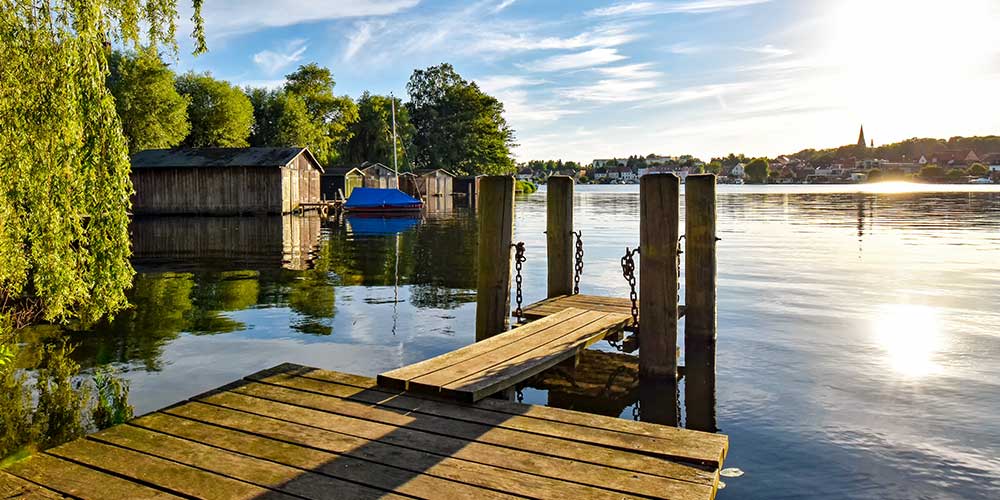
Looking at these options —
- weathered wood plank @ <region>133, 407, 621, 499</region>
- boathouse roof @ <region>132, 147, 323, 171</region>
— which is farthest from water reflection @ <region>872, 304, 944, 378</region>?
boathouse roof @ <region>132, 147, 323, 171</region>

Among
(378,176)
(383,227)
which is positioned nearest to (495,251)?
(383,227)

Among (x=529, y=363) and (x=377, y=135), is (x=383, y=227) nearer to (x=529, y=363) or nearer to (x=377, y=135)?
(x=529, y=363)

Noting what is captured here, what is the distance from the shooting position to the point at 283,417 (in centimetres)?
638

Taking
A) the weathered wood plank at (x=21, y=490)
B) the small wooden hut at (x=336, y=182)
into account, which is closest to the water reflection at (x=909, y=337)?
the weathered wood plank at (x=21, y=490)

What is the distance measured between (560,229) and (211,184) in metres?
43.9

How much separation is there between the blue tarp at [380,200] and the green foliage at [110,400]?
43.4 m

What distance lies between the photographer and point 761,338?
1275 centimetres

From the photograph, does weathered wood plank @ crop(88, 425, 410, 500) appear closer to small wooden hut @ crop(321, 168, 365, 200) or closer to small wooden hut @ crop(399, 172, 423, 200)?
small wooden hut @ crop(321, 168, 365, 200)

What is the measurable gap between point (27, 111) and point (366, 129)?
3739 inches

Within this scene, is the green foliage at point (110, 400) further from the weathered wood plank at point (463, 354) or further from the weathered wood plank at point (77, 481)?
the weathered wood plank at point (463, 354)

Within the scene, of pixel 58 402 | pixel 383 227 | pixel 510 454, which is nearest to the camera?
pixel 510 454

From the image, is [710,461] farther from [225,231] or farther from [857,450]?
[225,231]

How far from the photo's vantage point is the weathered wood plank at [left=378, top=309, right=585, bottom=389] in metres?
7.21

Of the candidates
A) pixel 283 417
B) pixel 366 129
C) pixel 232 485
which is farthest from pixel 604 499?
pixel 366 129
